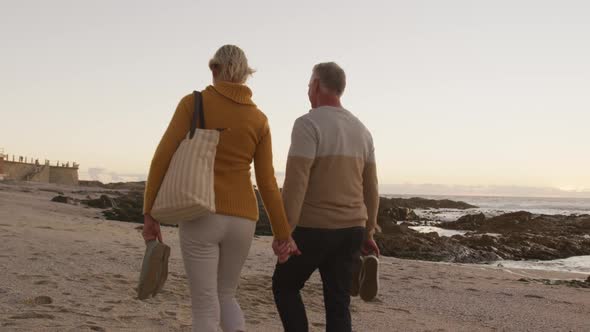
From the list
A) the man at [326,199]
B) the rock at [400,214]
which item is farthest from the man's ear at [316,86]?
the rock at [400,214]

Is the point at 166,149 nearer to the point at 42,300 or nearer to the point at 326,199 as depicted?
the point at 326,199

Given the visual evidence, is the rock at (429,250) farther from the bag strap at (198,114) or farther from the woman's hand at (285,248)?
the bag strap at (198,114)

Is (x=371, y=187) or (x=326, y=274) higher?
(x=371, y=187)

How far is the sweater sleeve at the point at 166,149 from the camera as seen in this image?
293cm

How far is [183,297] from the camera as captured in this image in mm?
5773

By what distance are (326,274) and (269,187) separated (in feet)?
2.26

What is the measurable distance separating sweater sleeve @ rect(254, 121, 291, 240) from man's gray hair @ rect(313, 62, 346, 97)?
1.73ft

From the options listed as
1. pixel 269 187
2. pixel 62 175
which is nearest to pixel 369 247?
pixel 269 187

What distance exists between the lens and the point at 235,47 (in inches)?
121

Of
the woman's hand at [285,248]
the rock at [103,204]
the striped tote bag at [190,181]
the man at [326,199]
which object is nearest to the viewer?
the striped tote bag at [190,181]

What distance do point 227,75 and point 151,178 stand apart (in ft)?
2.20

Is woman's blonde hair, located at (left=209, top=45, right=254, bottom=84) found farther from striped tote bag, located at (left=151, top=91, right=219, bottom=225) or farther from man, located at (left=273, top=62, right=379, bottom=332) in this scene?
man, located at (left=273, top=62, right=379, bottom=332)

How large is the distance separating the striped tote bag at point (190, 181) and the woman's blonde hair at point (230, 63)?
243 millimetres

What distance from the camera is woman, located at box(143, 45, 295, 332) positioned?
2.92 m
